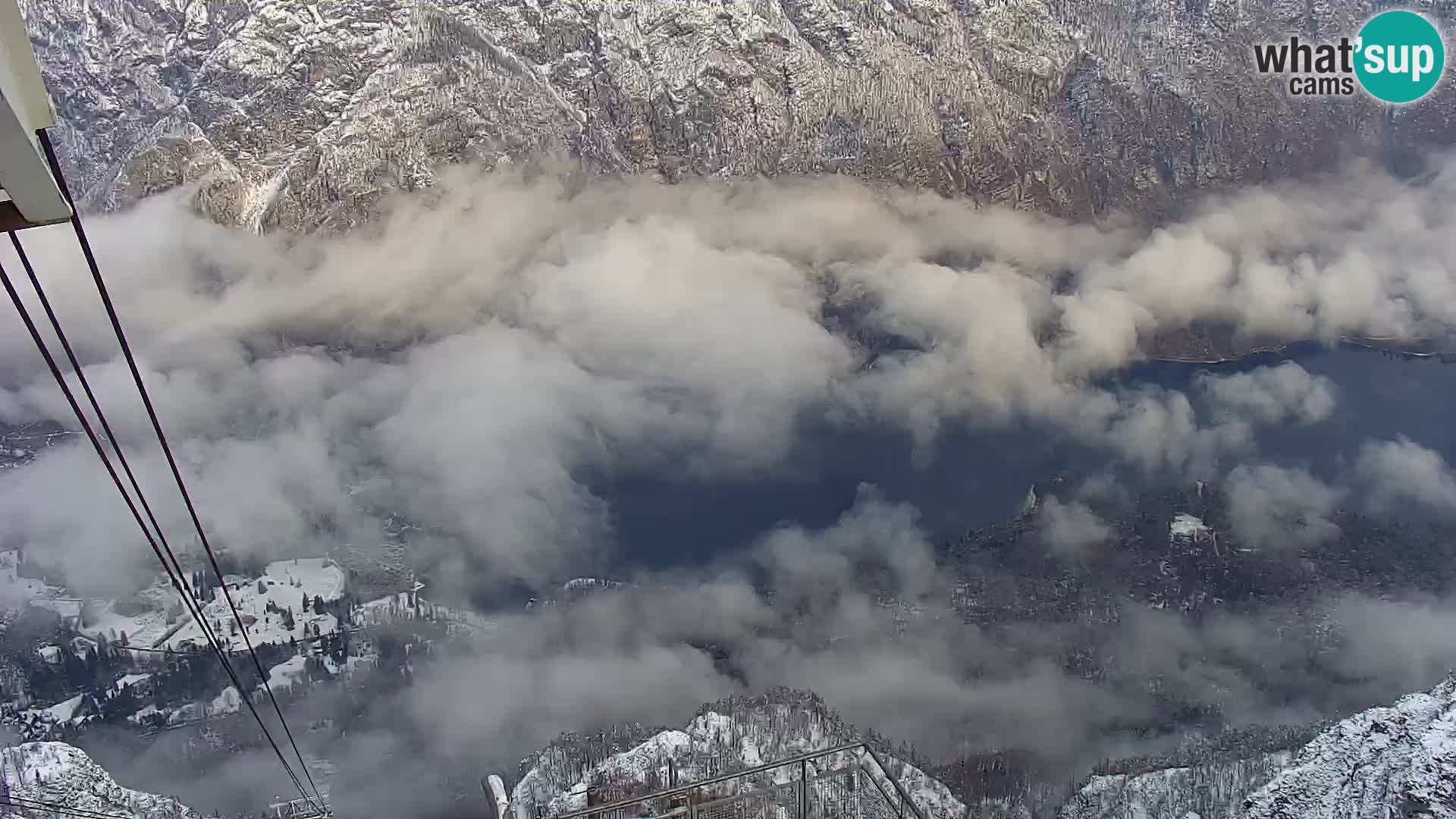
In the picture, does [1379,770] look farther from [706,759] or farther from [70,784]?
[70,784]

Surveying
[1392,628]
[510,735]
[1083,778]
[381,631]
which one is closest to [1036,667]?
[1083,778]

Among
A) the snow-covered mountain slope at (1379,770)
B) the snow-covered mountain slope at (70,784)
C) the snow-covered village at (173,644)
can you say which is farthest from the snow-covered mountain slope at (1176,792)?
the snow-covered village at (173,644)

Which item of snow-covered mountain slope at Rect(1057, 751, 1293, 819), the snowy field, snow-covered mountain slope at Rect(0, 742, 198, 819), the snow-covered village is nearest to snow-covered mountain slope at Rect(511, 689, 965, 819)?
snow-covered mountain slope at Rect(1057, 751, 1293, 819)

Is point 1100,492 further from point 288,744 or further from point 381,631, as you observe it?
point 288,744

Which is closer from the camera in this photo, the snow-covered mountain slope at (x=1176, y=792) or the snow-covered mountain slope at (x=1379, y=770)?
the snow-covered mountain slope at (x=1379, y=770)

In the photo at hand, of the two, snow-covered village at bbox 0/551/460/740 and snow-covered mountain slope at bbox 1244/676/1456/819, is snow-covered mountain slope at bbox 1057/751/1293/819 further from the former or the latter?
snow-covered village at bbox 0/551/460/740

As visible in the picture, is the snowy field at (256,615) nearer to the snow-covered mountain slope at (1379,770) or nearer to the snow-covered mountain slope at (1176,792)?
the snow-covered mountain slope at (1176,792)
